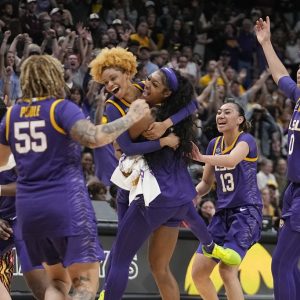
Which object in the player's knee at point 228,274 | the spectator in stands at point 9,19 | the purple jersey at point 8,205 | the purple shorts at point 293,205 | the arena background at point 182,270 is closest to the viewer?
the purple jersey at point 8,205

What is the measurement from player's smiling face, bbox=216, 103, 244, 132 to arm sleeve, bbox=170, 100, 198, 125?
979 millimetres

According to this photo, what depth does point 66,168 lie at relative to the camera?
532 centimetres

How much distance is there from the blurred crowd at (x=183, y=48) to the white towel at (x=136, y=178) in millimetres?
2596

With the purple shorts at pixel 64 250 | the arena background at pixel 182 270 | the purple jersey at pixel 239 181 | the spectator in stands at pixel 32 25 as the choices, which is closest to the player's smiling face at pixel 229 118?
the purple jersey at pixel 239 181

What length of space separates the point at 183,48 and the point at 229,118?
7.92m

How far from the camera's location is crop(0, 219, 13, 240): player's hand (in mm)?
6345

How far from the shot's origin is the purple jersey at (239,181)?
24.7 ft

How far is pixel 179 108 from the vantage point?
660cm

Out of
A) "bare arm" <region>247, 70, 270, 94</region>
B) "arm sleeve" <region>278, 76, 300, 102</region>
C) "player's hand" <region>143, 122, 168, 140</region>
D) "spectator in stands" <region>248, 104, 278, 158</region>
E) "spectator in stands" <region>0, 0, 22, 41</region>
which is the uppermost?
"arm sleeve" <region>278, 76, 300, 102</region>

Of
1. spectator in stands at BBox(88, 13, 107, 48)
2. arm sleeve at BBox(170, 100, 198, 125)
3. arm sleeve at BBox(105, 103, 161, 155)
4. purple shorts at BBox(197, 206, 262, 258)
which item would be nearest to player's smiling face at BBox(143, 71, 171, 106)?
arm sleeve at BBox(170, 100, 198, 125)

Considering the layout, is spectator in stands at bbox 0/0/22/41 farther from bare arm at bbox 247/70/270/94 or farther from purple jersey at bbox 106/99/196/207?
purple jersey at bbox 106/99/196/207

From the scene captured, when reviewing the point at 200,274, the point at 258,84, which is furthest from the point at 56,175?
the point at 258,84

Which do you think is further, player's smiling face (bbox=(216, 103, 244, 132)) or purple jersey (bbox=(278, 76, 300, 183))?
player's smiling face (bbox=(216, 103, 244, 132))

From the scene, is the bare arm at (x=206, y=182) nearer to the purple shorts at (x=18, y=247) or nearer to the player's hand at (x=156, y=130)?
the player's hand at (x=156, y=130)
